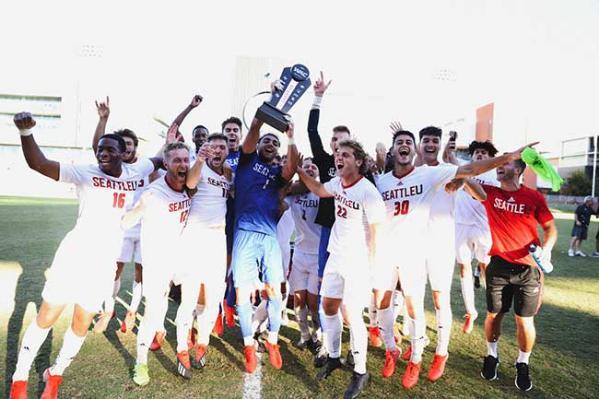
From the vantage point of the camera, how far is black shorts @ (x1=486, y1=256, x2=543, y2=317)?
4031 mm

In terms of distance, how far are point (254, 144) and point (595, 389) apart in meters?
4.18

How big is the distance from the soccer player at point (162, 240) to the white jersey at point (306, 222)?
1559 mm

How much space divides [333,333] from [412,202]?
5.12 ft

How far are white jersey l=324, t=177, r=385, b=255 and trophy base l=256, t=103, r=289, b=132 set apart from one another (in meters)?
0.85

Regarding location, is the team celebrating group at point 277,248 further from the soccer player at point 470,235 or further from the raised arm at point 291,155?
the soccer player at point 470,235

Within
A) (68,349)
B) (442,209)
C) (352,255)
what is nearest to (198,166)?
(352,255)

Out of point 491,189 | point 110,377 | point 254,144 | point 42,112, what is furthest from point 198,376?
point 42,112

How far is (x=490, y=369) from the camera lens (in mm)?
4117

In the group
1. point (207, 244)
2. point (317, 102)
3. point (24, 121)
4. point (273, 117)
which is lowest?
point (207, 244)

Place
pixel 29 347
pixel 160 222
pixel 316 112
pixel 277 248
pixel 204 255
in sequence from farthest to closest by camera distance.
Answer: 1. pixel 316 112
2. pixel 277 248
3. pixel 204 255
4. pixel 160 222
5. pixel 29 347

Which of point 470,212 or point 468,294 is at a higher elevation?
point 470,212

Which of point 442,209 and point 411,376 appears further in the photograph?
point 442,209

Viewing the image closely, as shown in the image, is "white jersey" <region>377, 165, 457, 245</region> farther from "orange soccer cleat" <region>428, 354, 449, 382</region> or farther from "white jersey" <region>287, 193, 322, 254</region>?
"orange soccer cleat" <region>428, 354, 449, 382</region>

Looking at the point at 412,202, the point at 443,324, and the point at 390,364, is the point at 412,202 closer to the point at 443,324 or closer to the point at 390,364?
the point at 443,324
